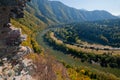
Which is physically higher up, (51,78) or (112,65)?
(51,78)

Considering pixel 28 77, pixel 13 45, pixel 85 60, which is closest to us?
pixel 28 77

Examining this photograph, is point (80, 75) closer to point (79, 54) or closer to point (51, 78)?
point (79, 54)

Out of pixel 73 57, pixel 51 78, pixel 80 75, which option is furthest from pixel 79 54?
pixel 51 78

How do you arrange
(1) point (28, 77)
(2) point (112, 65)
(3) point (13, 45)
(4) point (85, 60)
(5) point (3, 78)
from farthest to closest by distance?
(4) point (85, 60), (2) point (112, 65), (3) point (13, 45), (1) point (28, 77), (5) point (3, 78)

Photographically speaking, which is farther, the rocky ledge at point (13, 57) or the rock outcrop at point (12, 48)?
the rock outcrop at point (12, 48)

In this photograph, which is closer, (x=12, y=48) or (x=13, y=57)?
(x=13, y=57)

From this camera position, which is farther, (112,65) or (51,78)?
(112,65)

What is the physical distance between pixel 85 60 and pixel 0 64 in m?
143

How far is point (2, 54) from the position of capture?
40.4 meters

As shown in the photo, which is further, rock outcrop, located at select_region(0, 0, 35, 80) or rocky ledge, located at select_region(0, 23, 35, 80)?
rock outcrop, located at select_region(0, 0, 35, 80)

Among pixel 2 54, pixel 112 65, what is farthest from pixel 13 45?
pixel 112 65

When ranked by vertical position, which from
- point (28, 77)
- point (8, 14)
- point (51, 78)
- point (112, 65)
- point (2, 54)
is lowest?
point (112, 65)

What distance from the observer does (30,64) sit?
4153cm

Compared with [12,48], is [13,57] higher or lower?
lower
